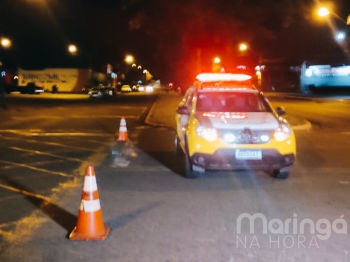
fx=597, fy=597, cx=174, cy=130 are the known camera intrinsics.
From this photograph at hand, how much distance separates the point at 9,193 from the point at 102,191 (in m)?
1.40

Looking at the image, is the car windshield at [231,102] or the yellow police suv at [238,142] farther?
the car windshield at [231,102]

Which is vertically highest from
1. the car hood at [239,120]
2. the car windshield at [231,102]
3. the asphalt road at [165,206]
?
the car windshield at [231,102]

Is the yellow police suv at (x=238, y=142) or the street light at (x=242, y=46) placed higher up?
the street light at (x=242, y=46)

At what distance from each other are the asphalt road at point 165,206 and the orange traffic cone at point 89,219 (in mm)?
136

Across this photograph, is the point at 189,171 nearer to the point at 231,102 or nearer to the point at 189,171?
the point at 189,171

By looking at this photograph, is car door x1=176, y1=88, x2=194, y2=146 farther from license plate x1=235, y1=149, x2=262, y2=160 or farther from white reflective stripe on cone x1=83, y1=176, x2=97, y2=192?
white reflective stripe on cone x1=83, y1=176, x2=97, y2=192

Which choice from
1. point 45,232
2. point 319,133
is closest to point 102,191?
point 45,232

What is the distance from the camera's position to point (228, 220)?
290 inches

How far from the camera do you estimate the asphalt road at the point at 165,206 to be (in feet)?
20.1

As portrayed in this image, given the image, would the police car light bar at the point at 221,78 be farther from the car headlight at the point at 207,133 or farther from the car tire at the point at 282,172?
the car tire at the point at 282,172

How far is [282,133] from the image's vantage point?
32.3 feet

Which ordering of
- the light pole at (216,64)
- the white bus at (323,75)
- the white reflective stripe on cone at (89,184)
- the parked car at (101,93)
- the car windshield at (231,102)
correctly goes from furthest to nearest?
the white bus at (323,75)
the parked car at (101,93)
the light pole at (216,64)
the car windshield at (231,102)
the white reflective stripe on cone at (89,184)

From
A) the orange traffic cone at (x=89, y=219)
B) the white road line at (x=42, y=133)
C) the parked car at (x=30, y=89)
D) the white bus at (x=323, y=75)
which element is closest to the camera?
the orange traffic cone at (x=89, y=219)

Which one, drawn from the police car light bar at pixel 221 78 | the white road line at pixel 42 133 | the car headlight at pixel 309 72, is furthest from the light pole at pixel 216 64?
the car headlight at pixel 309 72
